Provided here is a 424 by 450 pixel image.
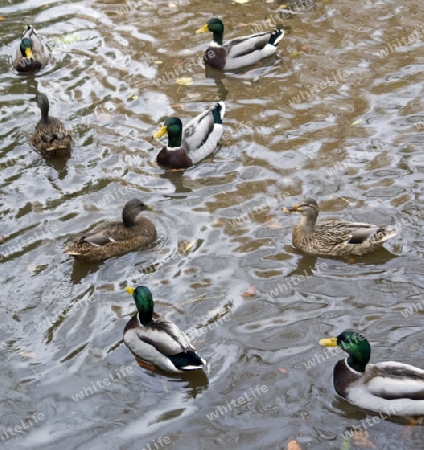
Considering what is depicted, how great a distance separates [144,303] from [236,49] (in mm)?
6286

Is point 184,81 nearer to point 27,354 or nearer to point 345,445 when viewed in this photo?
point 27,354

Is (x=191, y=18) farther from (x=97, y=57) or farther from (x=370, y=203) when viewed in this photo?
(x=370, y=203)

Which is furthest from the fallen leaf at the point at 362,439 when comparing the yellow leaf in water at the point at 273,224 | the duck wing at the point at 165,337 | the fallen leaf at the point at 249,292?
the yellow leaf in water at the point at 273,224

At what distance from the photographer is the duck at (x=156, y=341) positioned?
6.46 m

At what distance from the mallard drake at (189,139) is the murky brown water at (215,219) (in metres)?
0.17

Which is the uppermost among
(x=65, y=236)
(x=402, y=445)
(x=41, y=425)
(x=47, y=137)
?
(x=47, y=137)

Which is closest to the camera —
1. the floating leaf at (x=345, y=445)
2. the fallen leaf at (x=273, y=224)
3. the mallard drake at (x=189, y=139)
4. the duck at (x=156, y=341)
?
the floating leaf at (x=345, y=445)

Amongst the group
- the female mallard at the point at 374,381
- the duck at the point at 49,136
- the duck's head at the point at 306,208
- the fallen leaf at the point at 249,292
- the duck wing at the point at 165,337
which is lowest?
the female mallard at the point at 374,381

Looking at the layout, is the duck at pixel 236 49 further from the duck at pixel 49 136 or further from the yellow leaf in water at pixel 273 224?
the yellow leaf in water at pixel 273 224

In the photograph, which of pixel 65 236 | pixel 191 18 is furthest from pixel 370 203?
pixel 191 18

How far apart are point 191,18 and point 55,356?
27.2 feet

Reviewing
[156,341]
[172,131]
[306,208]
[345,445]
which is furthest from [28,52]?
[345,445]

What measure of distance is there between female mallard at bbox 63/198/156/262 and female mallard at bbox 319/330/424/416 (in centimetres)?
267

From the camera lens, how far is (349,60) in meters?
11.7
